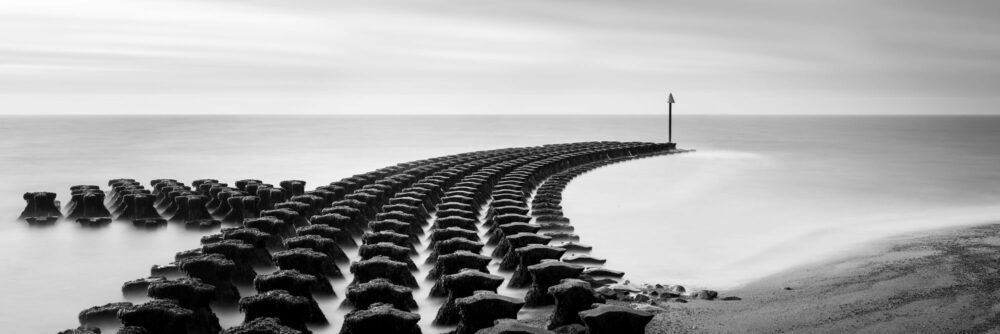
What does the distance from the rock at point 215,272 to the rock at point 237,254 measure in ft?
2.17

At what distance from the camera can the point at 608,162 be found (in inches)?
1153

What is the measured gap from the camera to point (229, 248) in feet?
30.1

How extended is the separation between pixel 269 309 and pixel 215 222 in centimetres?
945

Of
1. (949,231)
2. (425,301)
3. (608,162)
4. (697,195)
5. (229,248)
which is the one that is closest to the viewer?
(425,301)

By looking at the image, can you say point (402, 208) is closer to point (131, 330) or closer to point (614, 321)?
point (131, 330)

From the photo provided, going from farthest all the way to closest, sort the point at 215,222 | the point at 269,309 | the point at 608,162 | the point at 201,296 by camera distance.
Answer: the point at 608,162 < the point at 215,222 < the point at 201,296 < the point at 269,309

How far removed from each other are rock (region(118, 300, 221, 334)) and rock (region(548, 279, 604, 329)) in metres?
2.79

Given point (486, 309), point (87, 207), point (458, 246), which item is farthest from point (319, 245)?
point (87, 207)

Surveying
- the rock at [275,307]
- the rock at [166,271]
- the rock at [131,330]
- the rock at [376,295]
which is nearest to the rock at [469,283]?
the rock at [376,295]

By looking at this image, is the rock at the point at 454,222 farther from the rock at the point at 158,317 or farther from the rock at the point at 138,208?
the rock at the point at 138,208

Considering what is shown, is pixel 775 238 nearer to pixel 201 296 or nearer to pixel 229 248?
pixel 229 248

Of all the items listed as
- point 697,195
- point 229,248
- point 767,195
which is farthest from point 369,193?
point 767,195

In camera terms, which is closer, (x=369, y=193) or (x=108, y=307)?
(x=108, y=307)

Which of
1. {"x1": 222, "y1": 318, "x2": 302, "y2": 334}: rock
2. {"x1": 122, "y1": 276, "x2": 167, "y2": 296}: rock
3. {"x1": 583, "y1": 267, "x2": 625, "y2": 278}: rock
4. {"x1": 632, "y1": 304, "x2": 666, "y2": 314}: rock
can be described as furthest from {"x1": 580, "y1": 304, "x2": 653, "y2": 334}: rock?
{"x1": 122, "y1": 276, "x2": 167, "y2": 296}: rock
